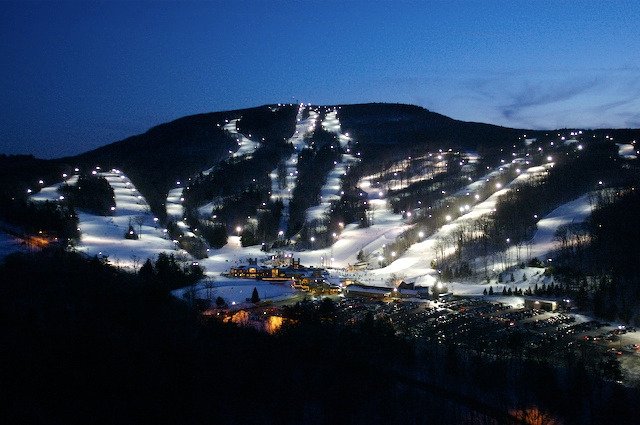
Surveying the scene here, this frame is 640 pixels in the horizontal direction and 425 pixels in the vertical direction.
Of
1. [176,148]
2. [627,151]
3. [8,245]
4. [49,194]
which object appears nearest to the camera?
[8,245]

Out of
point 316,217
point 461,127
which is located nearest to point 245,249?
point 316,217

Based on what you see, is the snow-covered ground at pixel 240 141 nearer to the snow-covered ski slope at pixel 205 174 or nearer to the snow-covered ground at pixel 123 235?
the snow-covered ski slope at pixel 205 174

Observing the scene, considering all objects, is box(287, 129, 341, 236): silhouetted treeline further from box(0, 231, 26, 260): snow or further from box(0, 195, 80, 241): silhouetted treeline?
box(0, 231, 26, 260): snow

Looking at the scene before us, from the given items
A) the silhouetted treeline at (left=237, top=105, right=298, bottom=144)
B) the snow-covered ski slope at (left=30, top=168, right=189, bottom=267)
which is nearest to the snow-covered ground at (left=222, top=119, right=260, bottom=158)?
the silhouetted treeline at (left=237, top=105, right=298, bottom=144)

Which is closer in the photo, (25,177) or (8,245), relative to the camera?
(8,245)

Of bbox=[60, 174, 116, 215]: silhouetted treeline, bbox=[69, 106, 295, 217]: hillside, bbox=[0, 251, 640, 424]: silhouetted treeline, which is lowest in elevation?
bbox=[0, 251, 640, 424]: silhouetted treeline

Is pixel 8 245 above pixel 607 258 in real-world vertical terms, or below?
above

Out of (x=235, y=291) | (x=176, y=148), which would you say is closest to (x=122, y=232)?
(x=235, y=291)

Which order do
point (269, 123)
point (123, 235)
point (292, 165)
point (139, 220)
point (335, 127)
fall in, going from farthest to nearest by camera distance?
point (269, 123) → point (335, 127) → point (292, 165) → point (139, 220) → point (123, 235)

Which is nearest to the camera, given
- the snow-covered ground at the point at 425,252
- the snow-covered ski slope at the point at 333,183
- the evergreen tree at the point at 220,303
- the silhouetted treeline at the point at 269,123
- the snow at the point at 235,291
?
the evergreen tree at the point at 220,303

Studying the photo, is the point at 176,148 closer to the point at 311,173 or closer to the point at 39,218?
the point at 311,173

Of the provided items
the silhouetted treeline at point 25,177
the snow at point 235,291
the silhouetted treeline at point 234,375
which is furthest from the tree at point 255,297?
the silhouetted treeline at point 25,177

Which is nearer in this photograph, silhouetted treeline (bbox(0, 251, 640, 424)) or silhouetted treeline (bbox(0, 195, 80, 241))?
silhouetted treeline (bbox(0, 251, 640, 424))
